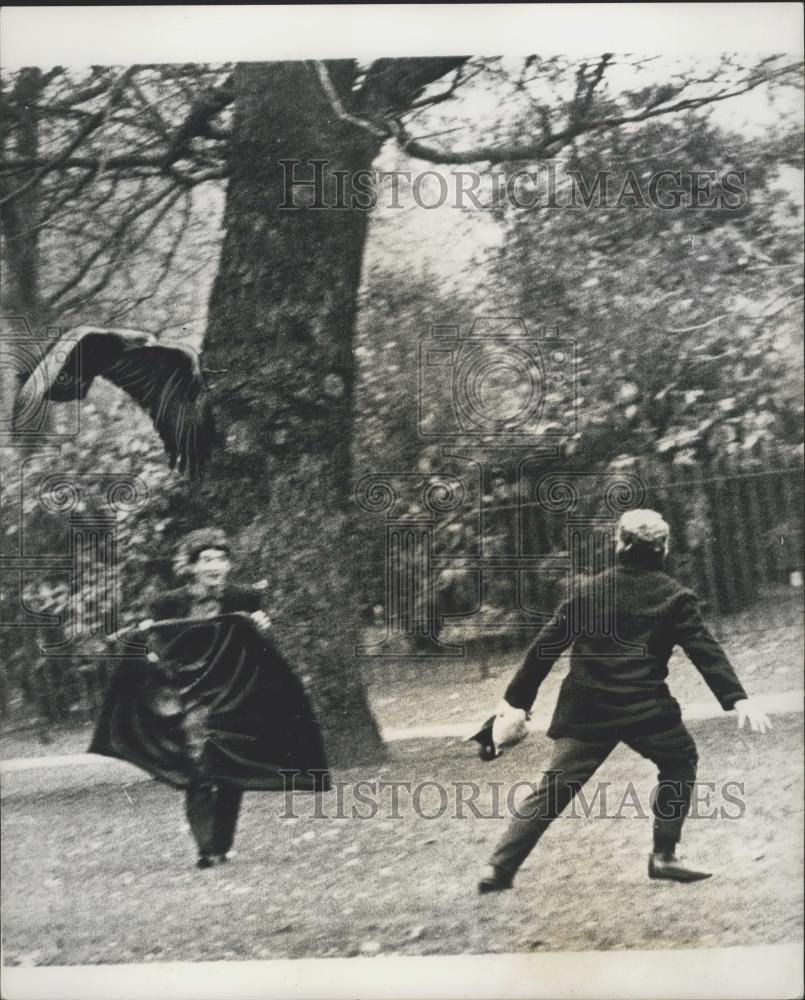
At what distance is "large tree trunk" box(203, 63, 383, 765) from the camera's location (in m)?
3.77

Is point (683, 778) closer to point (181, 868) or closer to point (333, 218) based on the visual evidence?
point (181, 868)

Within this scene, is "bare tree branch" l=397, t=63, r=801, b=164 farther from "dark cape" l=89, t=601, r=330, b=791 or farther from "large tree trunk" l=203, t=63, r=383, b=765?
"dark cape" l=89, t=601, r=330, b=791

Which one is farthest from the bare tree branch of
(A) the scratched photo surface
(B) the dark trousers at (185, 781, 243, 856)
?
(B) the dark trousers at (185, 781, 243, 856)

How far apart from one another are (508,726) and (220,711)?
1216 millimetres

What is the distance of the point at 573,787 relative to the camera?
376cm

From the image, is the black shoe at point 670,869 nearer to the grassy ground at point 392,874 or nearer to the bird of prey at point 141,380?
the grassy ground at point 392,874

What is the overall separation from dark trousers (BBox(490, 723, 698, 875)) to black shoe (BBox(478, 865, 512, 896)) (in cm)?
3

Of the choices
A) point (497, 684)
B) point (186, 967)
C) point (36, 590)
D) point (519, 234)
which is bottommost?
point (186, 967)

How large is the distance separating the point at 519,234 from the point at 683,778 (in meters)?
2.41

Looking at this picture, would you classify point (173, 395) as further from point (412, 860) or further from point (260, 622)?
point (412, 860)

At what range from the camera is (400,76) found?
3.76 metres

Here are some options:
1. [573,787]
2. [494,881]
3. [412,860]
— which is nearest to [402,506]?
[573,787]

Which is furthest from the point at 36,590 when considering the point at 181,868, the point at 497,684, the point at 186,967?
the point at 497,684

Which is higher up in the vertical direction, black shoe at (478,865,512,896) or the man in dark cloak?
the man in dark cloak
